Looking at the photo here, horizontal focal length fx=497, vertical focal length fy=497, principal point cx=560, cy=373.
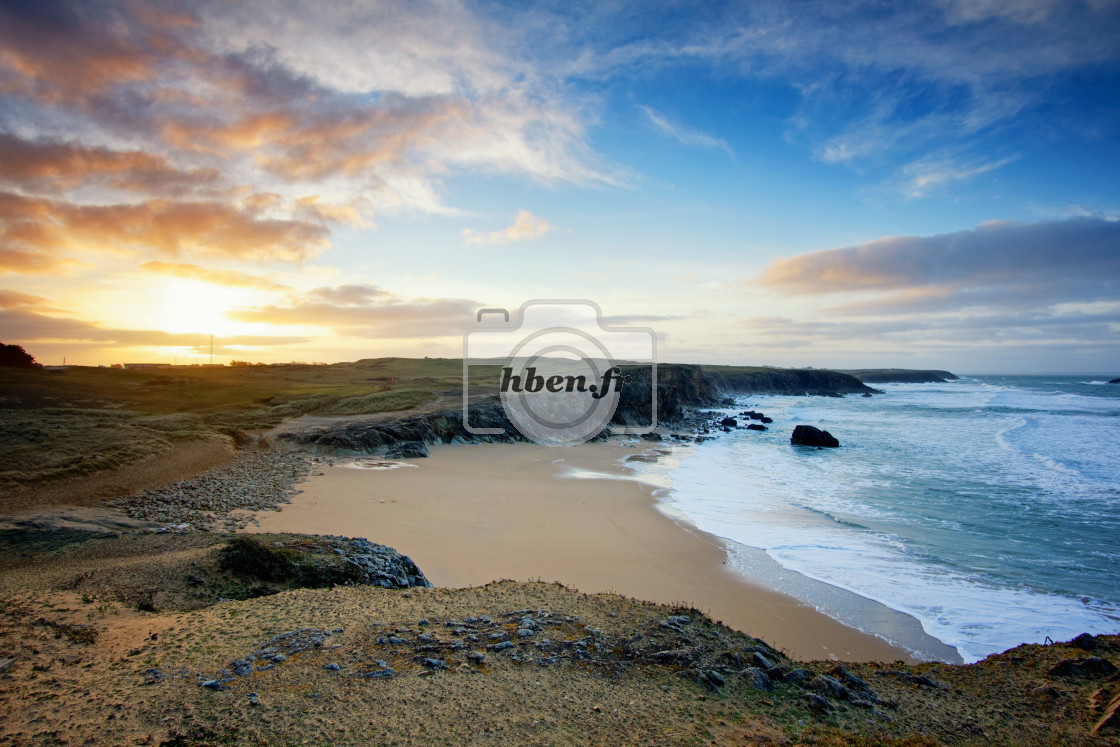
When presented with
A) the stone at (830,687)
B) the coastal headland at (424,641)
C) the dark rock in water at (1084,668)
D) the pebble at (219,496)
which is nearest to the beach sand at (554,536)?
the coastal headland at (424,641)

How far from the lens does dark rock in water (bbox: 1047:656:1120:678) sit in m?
6.30

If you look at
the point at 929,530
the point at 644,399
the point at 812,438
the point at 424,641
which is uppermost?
the point at 644,399

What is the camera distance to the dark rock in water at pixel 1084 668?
248 inches

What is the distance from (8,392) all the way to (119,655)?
37.1 m

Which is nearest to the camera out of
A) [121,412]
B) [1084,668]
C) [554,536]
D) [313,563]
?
[1084,668]

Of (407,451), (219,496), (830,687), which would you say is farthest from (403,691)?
(407,451)

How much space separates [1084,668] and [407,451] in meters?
24.5

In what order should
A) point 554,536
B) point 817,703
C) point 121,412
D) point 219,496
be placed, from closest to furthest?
point 817,703
point 554,536
point 219,496
point 121,412

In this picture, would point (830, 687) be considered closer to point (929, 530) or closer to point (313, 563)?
point (313, 563)

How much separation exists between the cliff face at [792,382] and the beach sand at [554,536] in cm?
8213

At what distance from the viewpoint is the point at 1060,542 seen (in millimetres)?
14469

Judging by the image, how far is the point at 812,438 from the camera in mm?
35250

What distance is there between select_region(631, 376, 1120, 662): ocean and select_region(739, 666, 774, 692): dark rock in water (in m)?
4.73

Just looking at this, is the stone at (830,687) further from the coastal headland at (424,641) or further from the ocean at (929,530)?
the ocean at (929,530)
